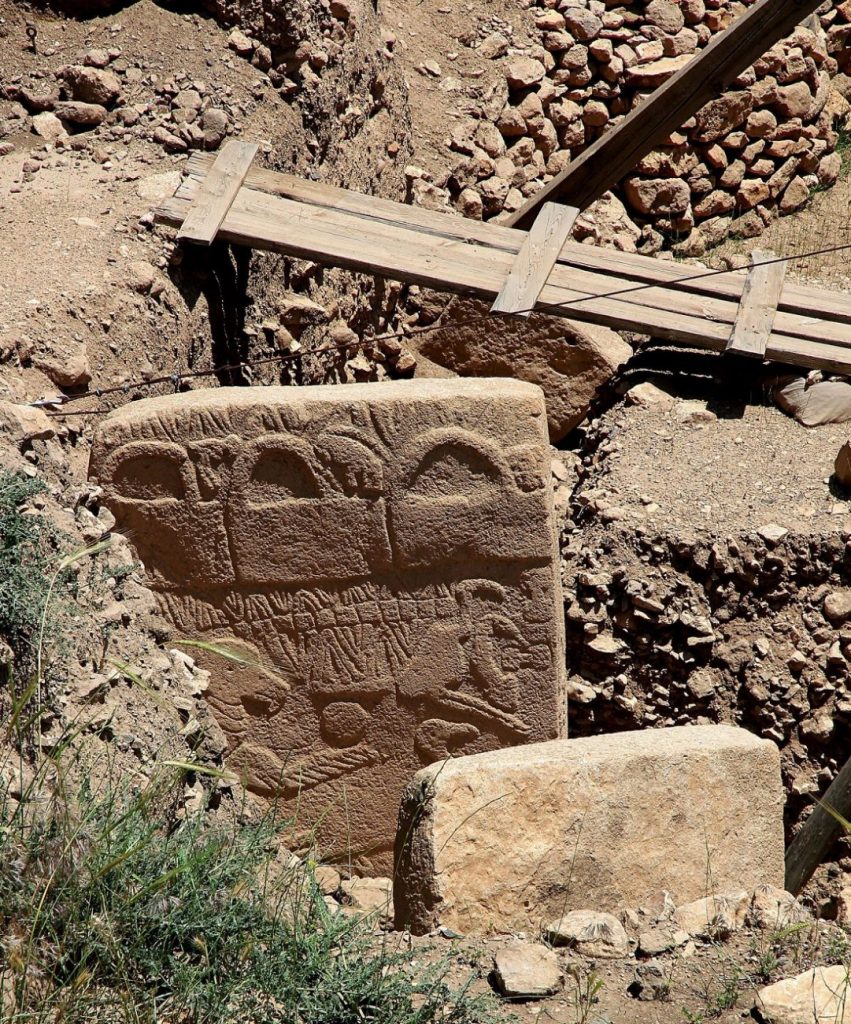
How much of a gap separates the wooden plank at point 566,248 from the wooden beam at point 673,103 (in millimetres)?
576

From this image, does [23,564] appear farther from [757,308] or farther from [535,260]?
[757,308]

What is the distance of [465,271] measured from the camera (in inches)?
220

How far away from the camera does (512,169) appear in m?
7.19

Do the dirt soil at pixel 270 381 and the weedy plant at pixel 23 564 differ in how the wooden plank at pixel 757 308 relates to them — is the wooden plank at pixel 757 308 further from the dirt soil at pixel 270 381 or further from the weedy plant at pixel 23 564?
the weedy plant at pixel 23 564

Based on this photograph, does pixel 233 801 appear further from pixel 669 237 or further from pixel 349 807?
pixel 669 237

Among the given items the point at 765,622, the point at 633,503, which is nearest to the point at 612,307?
the point at 633,503

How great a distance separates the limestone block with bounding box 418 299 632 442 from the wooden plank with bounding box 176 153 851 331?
0.38 meters

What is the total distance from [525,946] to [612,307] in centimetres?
339

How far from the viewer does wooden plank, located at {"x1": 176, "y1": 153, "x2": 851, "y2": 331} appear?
5676mm

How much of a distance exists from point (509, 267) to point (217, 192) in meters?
1.33

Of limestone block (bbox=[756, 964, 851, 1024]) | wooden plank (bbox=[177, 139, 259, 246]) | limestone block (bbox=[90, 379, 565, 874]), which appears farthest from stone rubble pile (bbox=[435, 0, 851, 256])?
limestone block (bbox=[756, 964, 851, 1024])

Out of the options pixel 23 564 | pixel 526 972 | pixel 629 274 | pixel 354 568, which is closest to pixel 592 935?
pixel 526 972

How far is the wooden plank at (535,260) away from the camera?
5473 millimetres

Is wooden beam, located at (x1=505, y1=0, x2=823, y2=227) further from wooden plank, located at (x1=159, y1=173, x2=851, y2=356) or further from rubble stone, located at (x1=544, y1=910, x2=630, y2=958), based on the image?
rubble stone, located at (x1=544, y1=910, x2=630, y2=958)
